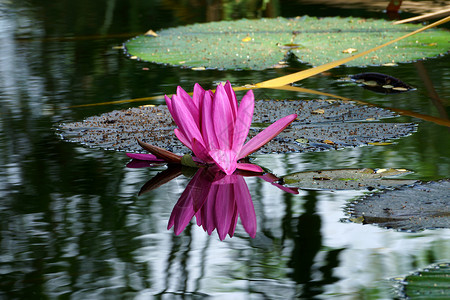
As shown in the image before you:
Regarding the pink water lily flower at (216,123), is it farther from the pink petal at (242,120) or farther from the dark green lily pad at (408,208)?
the dark green lily pad at (408,208)

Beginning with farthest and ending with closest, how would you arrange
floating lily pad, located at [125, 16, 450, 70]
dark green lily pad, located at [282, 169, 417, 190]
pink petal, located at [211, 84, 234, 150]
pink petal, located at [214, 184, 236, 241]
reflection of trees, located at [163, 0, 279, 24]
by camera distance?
reflection of trees, located at [163, 0, 279, 24]
floating lily pad, located at [125, 16, 450, 70]
pink petal, located at [211, 84, 234, 150]
dark green lily pad, located at [282, 169, 417, 190]
pink petal, located at [214, 184, 236, 241]

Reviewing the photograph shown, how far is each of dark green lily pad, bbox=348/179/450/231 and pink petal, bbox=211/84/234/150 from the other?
42 cm

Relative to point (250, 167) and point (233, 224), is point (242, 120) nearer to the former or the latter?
point (250, 167)

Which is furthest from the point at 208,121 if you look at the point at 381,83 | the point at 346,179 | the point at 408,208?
the point at 381,83

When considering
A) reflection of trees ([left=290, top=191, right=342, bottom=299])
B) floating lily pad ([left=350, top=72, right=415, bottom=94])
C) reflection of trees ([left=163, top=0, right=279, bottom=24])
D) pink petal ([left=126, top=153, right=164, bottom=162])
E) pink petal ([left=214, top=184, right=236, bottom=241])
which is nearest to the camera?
reflection of trees ([left=290, top=191, right=342, bottom=299])

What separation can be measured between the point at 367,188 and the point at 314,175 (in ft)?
0.56

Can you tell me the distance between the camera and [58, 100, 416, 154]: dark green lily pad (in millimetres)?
→ 2211

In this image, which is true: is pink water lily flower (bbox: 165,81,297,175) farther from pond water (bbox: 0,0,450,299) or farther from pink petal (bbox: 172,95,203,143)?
pond water (bbox: 0,0,450,299)

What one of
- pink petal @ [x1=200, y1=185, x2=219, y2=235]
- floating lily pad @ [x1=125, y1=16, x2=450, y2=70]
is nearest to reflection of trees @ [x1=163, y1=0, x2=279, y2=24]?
floating lily pad @ [x1=125, y1=16, x2=450, y2=70]

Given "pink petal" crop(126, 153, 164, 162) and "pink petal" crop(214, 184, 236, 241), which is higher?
"pink petal" crop(126, 153, 164, 162)

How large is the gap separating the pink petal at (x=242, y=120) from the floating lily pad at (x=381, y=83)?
3.66ft

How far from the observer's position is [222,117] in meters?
1.97

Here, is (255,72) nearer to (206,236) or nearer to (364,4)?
(206,236)

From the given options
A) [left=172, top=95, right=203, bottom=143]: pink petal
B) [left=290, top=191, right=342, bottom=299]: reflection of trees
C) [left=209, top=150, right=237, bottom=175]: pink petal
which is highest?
[left=172, top=95, right=203, bottom=143]: pink petal
